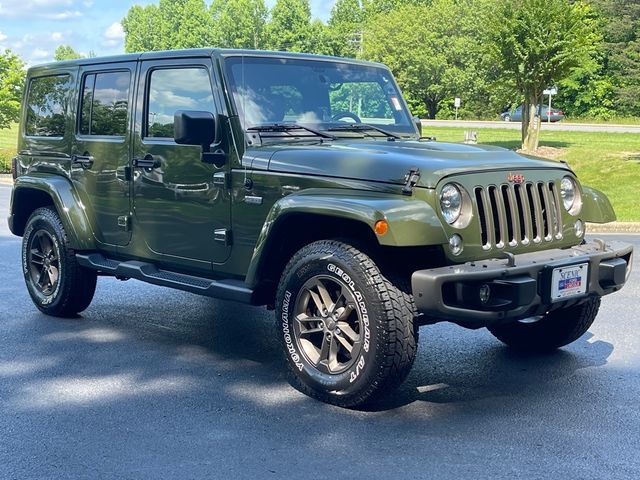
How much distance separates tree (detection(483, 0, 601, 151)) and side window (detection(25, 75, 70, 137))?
1750 cm

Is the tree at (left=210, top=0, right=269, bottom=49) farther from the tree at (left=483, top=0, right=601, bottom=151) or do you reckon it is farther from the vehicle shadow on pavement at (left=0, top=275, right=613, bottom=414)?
the vehicle shadow on pavement at (left=0, top=275, right=613, bottom=414)

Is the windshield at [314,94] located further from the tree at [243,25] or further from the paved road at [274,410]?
the tree at [243,25]

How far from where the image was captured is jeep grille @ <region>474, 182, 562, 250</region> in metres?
4.69

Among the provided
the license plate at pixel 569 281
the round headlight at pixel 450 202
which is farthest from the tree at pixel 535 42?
the round headlight at pixel 450 202

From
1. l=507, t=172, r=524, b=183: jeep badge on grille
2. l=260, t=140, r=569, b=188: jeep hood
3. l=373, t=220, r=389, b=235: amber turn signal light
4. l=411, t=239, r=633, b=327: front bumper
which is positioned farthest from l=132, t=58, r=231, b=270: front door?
l=507, t=172, r=524, b=183: jeep badge on grille

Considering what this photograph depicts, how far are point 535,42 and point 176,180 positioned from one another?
61.0 ft

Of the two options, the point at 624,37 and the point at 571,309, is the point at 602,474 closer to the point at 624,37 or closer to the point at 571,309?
the point at 571,309

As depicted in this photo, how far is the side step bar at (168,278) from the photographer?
17.6 feet

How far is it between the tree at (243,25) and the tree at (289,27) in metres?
1.38

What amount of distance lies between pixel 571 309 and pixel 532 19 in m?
18.5

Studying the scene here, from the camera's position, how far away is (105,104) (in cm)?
657

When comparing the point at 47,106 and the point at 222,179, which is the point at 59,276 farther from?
the point at 222,179

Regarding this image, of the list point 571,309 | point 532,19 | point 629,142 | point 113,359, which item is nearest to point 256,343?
point 113,359

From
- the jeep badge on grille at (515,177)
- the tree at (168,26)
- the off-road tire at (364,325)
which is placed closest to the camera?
the off-road tire at (364,325)
